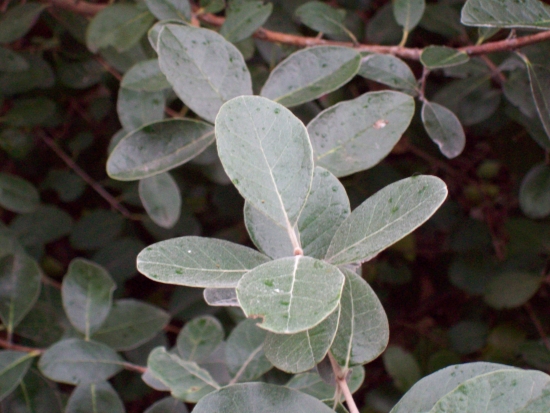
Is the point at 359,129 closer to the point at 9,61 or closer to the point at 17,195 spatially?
the point at 9,61

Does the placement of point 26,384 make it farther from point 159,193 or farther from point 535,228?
point 535,228

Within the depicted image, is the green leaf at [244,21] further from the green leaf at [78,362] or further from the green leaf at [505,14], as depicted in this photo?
the green leaf at [78,362]

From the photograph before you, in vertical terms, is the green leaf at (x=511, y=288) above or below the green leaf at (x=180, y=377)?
below

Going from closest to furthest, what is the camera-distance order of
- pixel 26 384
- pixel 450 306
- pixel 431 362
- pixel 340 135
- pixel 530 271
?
1. pixel 340 135
2. pixel 26 384
3. pixel 431 362
4. pixel 530 271
5. pixel 450 306

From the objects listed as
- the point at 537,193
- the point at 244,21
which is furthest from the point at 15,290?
the point at 537,193

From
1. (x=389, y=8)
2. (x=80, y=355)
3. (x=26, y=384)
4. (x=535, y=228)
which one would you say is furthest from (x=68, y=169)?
(x=535, y=228)

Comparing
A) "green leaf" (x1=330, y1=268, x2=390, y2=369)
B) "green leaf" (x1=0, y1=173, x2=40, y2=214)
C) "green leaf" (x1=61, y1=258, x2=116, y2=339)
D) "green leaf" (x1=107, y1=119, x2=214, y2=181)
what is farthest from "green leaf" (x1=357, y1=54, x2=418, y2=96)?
"green leaf" (x1=0, y1=173, x2=40, y2=214)

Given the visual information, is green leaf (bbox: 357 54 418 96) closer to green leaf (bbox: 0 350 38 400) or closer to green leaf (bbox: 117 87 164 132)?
green leaf (bbox: 117 87 164 132)

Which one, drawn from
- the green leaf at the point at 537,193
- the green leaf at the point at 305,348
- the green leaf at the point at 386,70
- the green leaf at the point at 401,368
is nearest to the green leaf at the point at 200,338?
the green leaf at the point at 305,348
